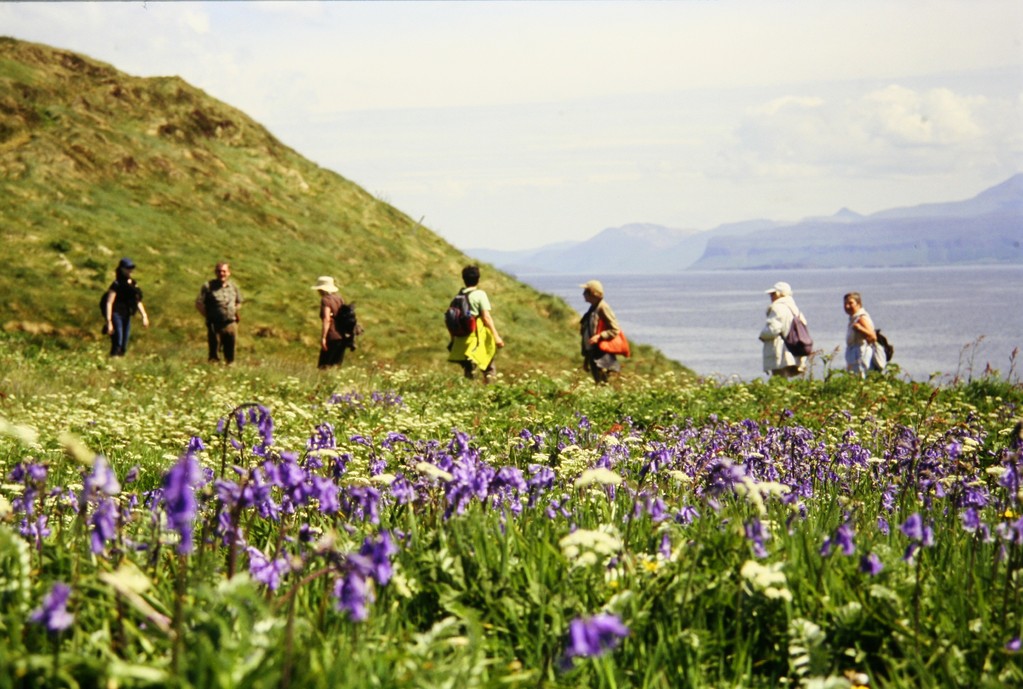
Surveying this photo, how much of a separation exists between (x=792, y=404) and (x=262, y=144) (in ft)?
116

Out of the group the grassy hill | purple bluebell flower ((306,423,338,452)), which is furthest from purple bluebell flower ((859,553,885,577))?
the grassy hill

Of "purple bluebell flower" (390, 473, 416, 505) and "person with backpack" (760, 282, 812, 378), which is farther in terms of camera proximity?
"person with backpack" (760, 282, 812, 378)

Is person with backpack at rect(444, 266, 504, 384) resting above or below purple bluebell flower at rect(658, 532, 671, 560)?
above

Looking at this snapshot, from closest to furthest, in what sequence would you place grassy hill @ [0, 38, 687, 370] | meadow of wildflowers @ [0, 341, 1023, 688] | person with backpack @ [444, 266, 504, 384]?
1. meadow of wildflowers @ [0, 341, 1023, 688]
2. person with backpack @ [444, 266, 504, 384]
3. grassy hill @ [0, 38, 687, 370]

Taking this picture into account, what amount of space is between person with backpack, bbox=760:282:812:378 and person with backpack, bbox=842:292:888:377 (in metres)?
0.90

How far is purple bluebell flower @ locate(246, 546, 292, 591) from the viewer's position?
4293mm

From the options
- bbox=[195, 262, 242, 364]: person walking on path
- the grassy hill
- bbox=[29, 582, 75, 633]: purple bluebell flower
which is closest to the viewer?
bbox=[29, 582, 75, 633]: purple bluebell flower

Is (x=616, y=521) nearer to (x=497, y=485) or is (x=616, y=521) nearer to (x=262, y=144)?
(x=497, y=485)

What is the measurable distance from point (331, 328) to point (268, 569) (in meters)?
17.1

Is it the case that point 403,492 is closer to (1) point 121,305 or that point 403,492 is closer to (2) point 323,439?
(2) point 323,439

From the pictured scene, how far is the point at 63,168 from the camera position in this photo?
36344 mm

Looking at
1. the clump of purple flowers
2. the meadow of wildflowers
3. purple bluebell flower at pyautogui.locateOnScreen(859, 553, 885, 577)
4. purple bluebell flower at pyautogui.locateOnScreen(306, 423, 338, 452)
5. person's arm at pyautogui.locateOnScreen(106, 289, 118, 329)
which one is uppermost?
person's arm at pyautogui.locateOnScreen(106, 289, 118, 329)

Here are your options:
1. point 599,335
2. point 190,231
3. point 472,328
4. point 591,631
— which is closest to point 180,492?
point 591,631

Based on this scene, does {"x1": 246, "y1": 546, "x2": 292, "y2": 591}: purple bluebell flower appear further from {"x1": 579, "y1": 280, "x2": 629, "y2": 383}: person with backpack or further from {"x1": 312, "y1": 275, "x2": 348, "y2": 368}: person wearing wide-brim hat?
{"x1": 312, "y1": 275, "x2": 348, "y2": 368}: person wearing wide-brim hat
